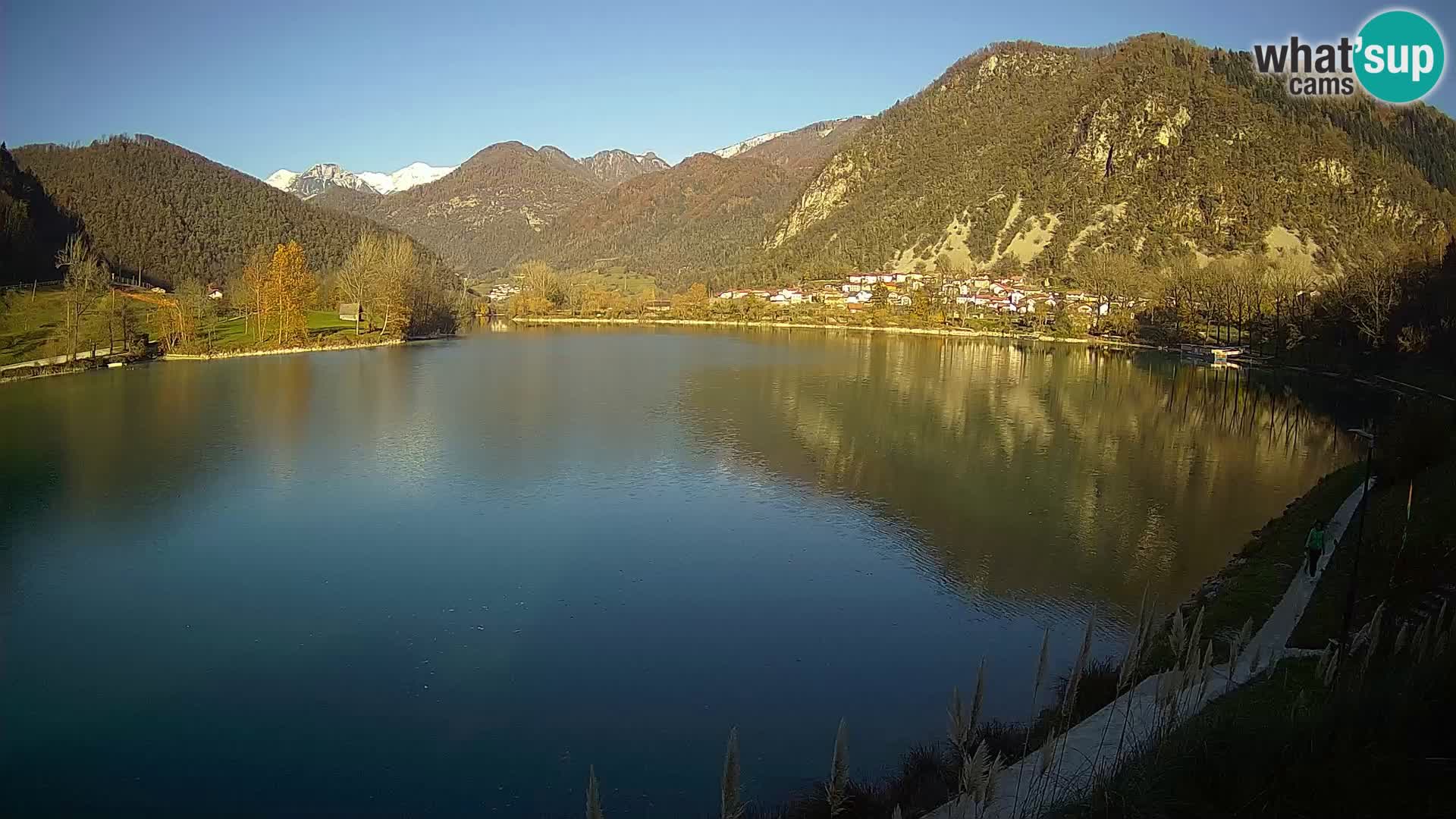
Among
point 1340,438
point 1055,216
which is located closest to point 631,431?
point 1340,438

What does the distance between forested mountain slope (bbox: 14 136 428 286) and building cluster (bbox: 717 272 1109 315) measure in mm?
51284

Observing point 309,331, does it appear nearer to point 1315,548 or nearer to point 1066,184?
point 1315,548

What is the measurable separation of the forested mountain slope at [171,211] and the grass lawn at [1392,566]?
83140mm

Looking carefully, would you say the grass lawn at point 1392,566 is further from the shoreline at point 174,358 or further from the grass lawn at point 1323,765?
the shoreline at point 174,358

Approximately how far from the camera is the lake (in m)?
8.20

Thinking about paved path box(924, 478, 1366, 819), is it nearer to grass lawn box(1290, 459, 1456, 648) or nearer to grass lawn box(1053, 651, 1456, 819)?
grass lawn box(1290, 459, 1456, 648)

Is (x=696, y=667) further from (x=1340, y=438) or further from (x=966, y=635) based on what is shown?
(x=1340, y=438)

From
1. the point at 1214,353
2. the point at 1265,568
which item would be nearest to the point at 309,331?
the point at 1214,353

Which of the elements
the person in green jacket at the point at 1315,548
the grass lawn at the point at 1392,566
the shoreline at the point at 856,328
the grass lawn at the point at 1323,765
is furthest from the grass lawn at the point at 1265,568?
the shoreline at the point at 856,328

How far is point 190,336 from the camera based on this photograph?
43781 millimetres

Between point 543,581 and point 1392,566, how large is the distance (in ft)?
34.4

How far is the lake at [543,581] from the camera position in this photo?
820cm

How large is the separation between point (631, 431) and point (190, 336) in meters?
30.5

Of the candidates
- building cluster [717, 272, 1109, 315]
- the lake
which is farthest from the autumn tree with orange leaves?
building cluster [717, 272, 1109, 315]
